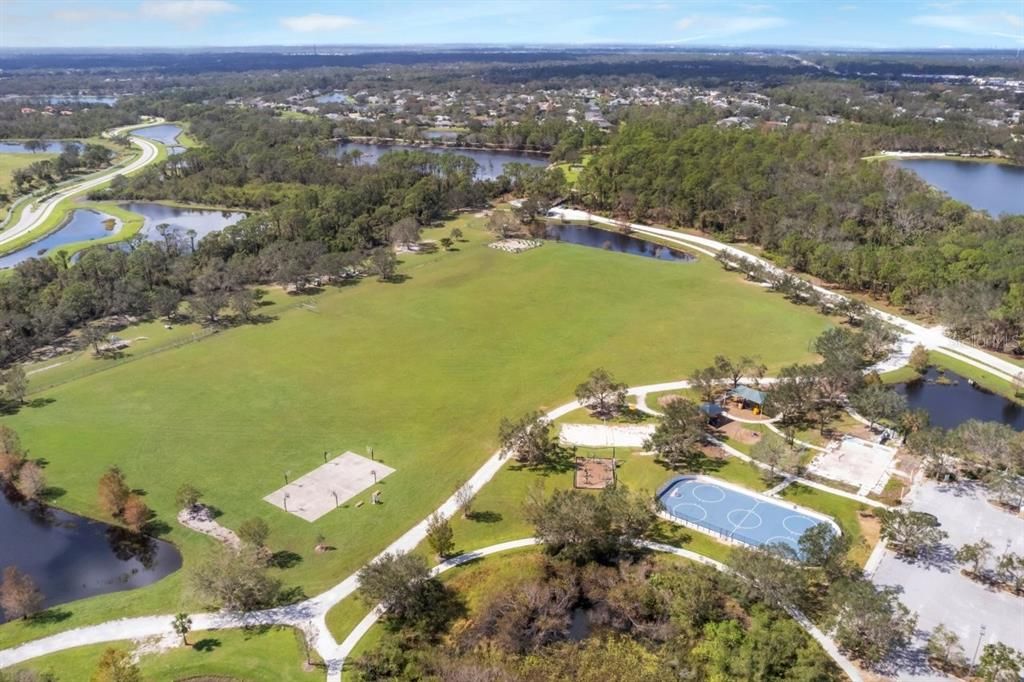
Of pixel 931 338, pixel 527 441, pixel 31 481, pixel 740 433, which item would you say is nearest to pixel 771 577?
pixel 740 433

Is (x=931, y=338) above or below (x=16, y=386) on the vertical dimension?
below

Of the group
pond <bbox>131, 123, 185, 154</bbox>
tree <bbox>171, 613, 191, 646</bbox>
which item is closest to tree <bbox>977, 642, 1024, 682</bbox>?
tree <bbox>171, 613, 191, 646</bbox>

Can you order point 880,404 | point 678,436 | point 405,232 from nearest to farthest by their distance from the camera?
point 678,436, point 880,404, point 405,232

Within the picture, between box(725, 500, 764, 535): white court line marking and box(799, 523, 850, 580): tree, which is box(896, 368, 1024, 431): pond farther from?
box(799, 523, 850, 580): tree

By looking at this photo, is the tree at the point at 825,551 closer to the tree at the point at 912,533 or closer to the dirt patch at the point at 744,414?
the tree at the point at 912,533

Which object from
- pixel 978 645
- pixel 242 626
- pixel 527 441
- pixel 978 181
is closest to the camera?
pixel 978 645

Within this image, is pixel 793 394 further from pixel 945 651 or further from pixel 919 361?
pixel 945 651
